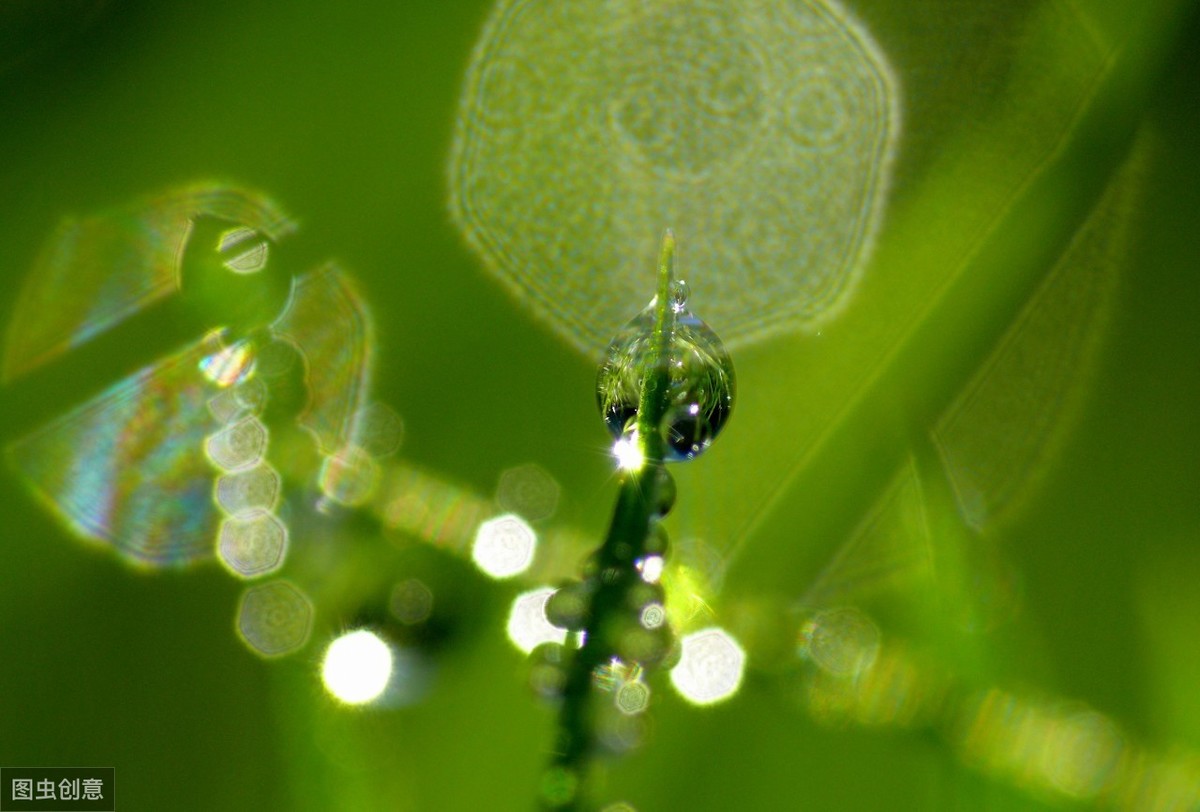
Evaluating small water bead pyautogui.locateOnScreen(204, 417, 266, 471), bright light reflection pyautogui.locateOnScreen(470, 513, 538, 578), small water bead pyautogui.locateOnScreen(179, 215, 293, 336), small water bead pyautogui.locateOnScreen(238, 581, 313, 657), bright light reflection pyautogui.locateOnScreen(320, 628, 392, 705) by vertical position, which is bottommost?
bright light reflection pyautogui.locateOnScreen(320, 628, 392, 705)

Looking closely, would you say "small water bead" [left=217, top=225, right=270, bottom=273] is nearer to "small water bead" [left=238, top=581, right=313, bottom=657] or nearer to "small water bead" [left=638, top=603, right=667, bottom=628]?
"small water bead" [left=238, top=581, right=313, bottom=657]

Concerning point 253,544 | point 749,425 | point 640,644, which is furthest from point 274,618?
point 749,425

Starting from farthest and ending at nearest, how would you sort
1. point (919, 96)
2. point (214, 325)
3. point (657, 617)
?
1. point (919, 96)
2. point (214, 325)
3. point (657, 617)

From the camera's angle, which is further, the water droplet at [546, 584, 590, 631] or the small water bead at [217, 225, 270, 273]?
the small water bead at [217, 225, 270, 273]

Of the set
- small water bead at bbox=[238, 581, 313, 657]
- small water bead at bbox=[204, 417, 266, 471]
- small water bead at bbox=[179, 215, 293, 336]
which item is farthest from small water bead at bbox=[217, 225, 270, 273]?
small water bead at bbox=[238, 581, 313, 657]

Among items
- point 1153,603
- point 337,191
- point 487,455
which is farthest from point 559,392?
point 1153,603

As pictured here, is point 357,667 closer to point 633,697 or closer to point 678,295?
point 633,697

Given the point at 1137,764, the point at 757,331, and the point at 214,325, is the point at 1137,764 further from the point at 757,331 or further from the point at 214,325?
the point at 214,325
